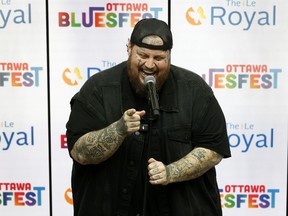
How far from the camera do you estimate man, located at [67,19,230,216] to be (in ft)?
5.29

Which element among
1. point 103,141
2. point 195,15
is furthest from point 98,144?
point 195,15

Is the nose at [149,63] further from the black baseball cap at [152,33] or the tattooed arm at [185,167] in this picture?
the tattooed arm at [185,167]

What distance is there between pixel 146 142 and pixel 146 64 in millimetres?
281

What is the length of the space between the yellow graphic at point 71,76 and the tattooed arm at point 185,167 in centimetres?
137

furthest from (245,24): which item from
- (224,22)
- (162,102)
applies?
(162,102)

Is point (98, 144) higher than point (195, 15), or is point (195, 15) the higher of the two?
point (195, 15)

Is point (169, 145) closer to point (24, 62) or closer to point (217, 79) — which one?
point (217, 79)

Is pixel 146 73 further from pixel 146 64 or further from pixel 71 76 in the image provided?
pixel 71 76

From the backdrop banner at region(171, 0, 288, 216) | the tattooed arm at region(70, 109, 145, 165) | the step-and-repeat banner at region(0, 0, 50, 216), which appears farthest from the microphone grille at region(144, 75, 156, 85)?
the step-and-repeat banner at region(0, 0, 50, 216)

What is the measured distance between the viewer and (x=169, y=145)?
65.0 inches

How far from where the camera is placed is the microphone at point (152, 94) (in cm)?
140

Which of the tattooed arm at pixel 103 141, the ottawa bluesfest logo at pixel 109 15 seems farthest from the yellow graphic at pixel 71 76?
the tattooed arm at pixel 103 141

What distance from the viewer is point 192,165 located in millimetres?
1611

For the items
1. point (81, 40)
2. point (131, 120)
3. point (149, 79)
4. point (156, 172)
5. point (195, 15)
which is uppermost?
point (195, 15)
